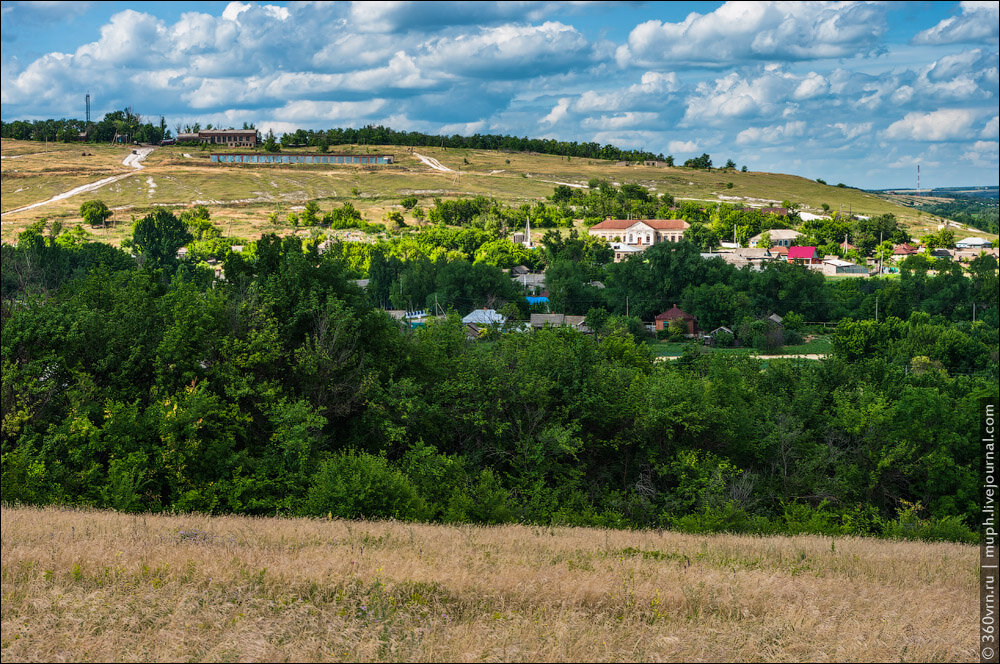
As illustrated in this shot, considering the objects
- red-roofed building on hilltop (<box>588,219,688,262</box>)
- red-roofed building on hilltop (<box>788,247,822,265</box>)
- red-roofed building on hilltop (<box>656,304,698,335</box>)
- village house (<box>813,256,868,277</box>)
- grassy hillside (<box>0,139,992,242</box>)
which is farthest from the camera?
grassy hillside (<box>0,139,992,242</box>)

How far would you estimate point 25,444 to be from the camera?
16969 millimetres

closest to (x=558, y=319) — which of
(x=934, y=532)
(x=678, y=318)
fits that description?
(x=678, y=318)

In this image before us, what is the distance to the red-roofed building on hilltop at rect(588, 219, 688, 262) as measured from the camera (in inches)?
5364

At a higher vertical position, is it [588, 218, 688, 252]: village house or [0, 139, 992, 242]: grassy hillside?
[0, 139, 992, 242]: grassy hillside

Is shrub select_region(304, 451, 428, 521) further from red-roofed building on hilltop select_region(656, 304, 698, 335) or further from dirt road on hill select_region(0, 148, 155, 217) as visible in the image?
dirt road on hill select_region(0, 148, 155, 217)

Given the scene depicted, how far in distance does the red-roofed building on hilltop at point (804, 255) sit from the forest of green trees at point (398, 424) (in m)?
92.2

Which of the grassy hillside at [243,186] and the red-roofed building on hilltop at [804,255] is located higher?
the grassy hillside at [243,186]

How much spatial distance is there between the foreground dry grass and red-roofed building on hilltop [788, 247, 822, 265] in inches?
4621

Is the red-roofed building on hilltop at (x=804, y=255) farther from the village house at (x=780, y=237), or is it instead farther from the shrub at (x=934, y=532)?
the shrub at (x=934, y=532)

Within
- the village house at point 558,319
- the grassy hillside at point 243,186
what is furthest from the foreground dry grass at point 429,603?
the grassy hillside at point 243,186

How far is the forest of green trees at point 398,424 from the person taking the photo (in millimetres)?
17359

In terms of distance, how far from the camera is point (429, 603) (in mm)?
8500

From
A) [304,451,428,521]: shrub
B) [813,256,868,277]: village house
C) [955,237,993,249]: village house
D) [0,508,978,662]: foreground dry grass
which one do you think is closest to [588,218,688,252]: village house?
[813,256,868,277]: village house

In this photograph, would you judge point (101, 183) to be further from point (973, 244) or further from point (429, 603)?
point (429, 603)
